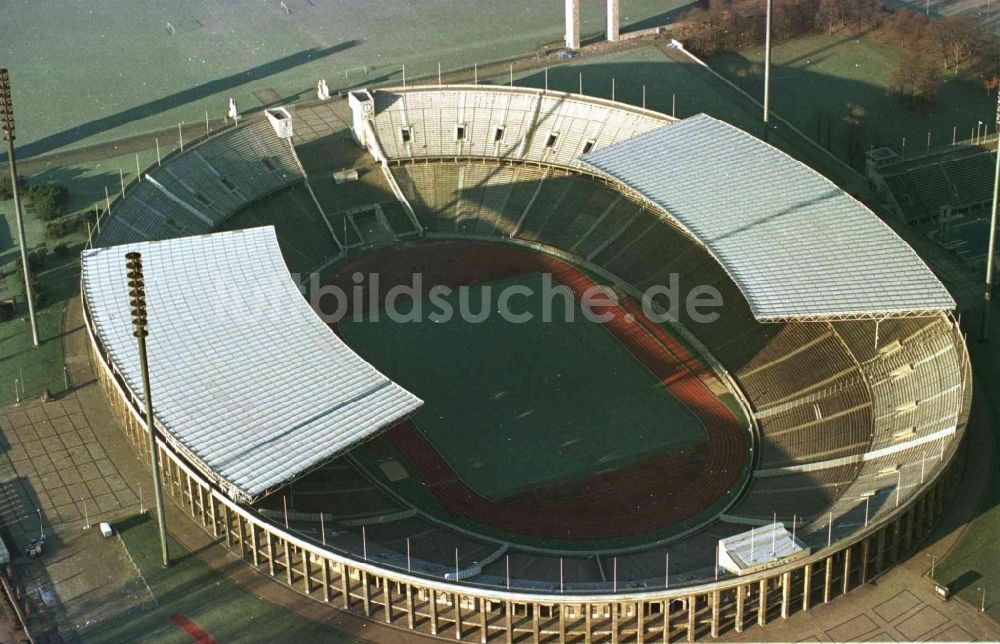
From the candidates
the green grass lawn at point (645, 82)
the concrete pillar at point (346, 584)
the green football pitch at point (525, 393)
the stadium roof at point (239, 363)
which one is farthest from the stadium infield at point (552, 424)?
the green grass lawn at point (645, 82)

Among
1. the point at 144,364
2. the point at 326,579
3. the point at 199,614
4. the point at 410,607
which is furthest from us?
the point at 326,579

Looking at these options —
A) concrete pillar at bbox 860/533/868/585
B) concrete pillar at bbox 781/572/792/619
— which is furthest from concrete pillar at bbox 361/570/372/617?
concrete pillar at bbox 860/533/868/585

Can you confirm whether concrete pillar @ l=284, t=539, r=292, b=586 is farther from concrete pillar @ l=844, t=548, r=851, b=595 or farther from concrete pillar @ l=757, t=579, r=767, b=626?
concrete pillar @ l=844, t=548, r=851, b=595

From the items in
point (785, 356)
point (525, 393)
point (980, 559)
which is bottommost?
point (980, 559)

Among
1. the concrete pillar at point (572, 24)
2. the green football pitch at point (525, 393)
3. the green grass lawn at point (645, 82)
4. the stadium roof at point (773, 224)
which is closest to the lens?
the stadium roof at point (773, 224)

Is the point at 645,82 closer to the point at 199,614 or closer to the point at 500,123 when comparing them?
the point at 500,123

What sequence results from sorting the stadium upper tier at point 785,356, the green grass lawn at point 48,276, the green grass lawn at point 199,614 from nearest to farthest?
the green grass lawn at point 199,614 → the stadium upper tier at point 785,356 → the green grass lawn at point 48,276

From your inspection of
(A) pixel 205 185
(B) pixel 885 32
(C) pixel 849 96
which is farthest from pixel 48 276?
(B) pixel 885 32

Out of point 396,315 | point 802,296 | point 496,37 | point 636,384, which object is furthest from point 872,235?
point 496,37

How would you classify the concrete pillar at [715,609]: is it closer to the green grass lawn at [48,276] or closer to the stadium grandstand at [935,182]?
the green grass lawn at [48,276]
